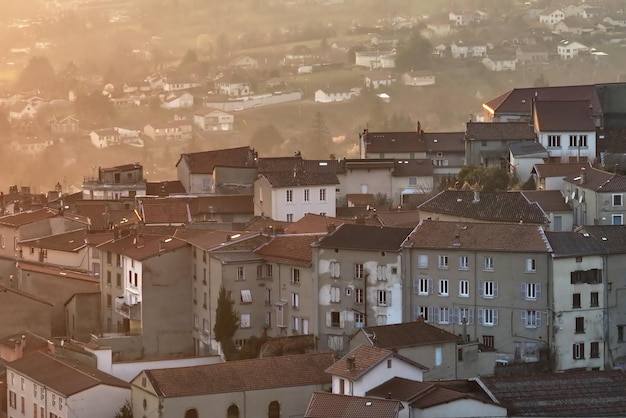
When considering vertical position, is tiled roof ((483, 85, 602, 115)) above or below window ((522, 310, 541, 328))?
above

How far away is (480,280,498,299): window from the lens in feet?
224

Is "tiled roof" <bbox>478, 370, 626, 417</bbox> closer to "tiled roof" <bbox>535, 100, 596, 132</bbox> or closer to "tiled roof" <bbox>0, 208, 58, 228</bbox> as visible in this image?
"tiled roof" <bbox>535, 100, 596, 132</bbox>

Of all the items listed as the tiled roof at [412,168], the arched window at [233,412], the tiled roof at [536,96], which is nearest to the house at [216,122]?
the tiled roof at [536,96]

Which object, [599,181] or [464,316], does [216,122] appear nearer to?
[599,181]

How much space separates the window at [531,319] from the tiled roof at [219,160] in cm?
3094

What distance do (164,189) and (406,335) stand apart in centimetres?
3744

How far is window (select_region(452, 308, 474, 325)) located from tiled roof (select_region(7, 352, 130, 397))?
469 inches

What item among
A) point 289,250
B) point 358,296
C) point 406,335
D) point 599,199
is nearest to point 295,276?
point 289,250

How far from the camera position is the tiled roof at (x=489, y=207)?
74.2 m

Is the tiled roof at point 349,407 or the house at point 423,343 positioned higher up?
the house at point 423,343

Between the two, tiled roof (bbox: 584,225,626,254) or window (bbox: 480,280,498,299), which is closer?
window (bbox: 480,280,498,299)

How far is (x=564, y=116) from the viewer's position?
301 feet

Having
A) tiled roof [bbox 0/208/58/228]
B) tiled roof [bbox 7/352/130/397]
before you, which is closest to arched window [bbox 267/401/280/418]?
tiled roof [bbox 7/352/130/397]

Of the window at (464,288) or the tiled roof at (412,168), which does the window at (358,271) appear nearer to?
the window at (464,288)
